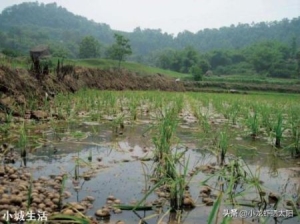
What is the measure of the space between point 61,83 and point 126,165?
899 cm

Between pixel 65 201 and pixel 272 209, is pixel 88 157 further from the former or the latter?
pixel 272 209

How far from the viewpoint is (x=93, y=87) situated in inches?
→ 746

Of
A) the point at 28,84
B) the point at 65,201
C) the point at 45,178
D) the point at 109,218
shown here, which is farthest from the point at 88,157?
the point at 28,84

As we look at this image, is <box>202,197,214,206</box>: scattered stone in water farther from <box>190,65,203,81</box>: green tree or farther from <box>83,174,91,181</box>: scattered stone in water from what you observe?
<box>190,65,203,81</box>: green tree

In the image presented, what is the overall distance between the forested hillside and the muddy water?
43.1 m

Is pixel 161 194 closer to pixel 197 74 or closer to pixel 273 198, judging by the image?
pixel 273 198

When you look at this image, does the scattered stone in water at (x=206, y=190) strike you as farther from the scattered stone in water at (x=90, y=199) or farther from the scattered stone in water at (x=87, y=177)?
the scattered stone in water at (x=87, y=177)

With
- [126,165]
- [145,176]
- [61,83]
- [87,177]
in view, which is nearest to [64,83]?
[61,83]

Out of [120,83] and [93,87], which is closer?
[93,87]

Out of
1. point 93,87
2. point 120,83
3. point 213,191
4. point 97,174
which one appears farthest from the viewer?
point 120,83

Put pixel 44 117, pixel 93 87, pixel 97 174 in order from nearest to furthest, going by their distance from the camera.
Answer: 1. pixel 97 174
2. pixel 44 117
3. pixel 93 87

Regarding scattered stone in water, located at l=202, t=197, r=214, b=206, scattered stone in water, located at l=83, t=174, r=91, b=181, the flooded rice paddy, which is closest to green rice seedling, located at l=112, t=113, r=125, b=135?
the flooded rice paddy

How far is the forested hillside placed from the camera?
77500mm

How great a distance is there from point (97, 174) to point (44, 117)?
3.61m
